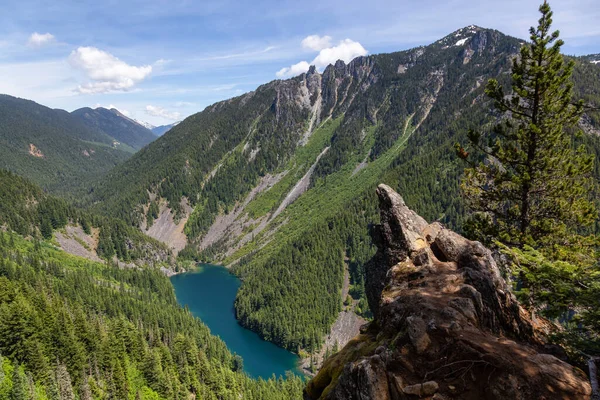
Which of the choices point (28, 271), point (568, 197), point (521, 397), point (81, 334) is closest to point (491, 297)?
point (521, 397)

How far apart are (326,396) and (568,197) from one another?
62.2 ft

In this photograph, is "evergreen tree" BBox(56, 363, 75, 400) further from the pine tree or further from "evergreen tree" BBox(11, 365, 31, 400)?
the pine tree


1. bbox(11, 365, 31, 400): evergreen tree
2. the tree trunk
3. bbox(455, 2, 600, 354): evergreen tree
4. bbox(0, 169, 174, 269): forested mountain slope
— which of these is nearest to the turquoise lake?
bbox(0, 169, 174, 269): forested mountain slope

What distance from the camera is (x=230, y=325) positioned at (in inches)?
5714

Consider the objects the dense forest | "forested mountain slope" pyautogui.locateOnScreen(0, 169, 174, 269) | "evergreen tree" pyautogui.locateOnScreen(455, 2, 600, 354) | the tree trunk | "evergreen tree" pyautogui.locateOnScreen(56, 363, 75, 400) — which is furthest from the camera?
"forested mountain slope" pyautogui.locateOnScreen(0, 169, 174, 269)

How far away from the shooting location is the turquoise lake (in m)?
116

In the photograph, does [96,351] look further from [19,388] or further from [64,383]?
[19,388]

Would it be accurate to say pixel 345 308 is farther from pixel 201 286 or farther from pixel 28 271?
pixel 28 271

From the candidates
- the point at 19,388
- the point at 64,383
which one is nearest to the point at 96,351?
the point at 64,383

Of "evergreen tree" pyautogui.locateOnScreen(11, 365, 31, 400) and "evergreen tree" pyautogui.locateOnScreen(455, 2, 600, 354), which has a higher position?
"evergreen tree" pyautogui.locateOnScreen(455, 2, 600, 354)

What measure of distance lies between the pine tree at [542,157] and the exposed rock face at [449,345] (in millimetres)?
6092

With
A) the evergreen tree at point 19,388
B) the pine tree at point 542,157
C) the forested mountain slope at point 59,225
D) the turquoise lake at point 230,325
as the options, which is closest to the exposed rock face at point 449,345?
the pine tree at point 542,157

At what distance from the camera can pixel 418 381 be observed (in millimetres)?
11602

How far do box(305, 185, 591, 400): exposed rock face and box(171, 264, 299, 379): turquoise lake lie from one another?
4133 inches
